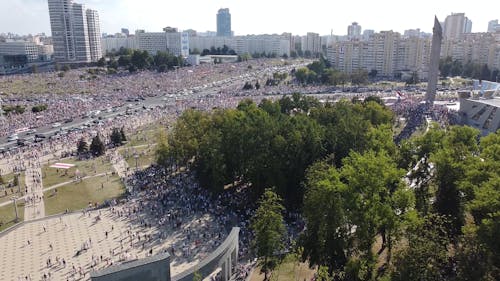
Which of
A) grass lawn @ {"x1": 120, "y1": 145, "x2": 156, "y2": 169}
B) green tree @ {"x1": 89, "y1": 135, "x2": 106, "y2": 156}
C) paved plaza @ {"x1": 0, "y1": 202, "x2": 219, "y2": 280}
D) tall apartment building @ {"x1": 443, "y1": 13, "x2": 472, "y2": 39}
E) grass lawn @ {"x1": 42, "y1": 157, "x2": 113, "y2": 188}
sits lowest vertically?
paved plaza @ {"x1": 0, "y1": 202, "x2": 219, "y2": 280}

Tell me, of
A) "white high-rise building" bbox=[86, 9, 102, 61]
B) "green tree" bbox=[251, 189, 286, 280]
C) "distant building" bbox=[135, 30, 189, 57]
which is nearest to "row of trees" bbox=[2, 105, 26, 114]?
"green tree" bbox=[251, 189, 286, 280]

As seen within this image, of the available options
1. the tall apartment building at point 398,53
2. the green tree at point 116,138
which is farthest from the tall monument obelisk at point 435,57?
the green tree at point 116,138

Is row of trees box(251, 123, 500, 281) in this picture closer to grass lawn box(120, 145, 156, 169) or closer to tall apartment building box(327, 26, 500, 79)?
grass lawn box(120, 145, 156, 169)

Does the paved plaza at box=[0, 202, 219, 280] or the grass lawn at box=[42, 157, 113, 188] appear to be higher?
the grass lawn at box=[42, 157, 113, 188]

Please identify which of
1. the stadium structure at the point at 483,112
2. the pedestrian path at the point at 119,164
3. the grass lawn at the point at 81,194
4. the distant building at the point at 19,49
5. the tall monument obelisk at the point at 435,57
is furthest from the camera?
the distant building at the point at 19,49

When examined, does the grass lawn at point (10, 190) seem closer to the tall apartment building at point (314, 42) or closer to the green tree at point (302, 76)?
the green tree at point (302, 76)

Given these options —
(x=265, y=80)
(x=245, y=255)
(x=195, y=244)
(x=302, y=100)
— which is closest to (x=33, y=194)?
(x=195, y=244)

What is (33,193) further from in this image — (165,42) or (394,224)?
(165,42)

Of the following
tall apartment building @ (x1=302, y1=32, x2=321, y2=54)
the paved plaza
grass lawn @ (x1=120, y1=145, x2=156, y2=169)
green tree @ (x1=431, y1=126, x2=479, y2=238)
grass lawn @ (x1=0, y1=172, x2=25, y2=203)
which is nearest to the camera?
green tree @ (x1=431, y1=126, x2=479, y2=238)
